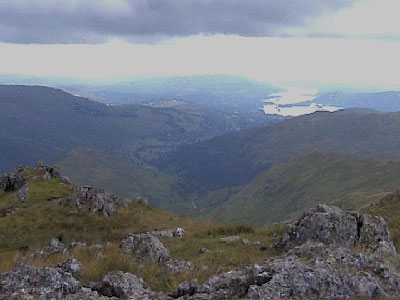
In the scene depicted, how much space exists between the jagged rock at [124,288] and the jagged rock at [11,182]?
1867 inches

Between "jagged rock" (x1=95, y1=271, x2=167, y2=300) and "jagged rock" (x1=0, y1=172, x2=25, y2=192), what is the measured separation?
47419 mm

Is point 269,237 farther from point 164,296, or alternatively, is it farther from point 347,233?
point 164,296

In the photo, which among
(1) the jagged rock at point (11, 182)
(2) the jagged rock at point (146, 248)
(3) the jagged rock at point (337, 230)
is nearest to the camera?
(2) the jagged rock at point (146, 248)

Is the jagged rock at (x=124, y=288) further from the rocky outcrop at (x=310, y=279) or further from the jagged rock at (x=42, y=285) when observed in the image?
the rocky outcrop at (x=310, y=279)

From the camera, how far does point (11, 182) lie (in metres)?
57.3

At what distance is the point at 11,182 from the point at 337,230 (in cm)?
4687

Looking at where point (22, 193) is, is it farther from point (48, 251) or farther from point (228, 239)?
point (228, 239)

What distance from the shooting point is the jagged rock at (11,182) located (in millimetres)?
56772

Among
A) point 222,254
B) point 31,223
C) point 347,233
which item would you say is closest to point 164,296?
point 222,254

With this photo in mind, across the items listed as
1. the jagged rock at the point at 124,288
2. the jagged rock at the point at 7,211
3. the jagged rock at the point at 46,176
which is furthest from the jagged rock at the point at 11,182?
the jagged rock at the point at 124,288

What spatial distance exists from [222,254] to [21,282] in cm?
1017

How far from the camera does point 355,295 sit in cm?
1166

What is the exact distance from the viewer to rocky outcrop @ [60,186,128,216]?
44.0 m

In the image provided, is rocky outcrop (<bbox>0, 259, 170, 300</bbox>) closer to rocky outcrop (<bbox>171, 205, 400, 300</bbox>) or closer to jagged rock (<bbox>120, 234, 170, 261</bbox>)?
rocky outcrop (<bbox>171, 205, 400, 300</bbox>)
